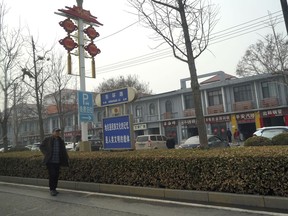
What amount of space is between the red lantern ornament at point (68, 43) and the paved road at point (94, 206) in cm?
674

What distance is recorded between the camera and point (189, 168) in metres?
7.57

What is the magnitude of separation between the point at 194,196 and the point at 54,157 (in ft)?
13.6

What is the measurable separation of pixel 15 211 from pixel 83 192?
234 centimetres

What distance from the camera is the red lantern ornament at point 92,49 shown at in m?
14.7

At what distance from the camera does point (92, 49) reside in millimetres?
14805

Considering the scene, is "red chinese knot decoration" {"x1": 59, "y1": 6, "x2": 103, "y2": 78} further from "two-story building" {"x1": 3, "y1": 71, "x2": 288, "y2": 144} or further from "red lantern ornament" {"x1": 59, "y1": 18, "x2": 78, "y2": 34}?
"two-story building" {"x1": 3, "y1": 71, "x2": 288, "y2": 144}

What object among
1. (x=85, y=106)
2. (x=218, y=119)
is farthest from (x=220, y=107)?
(x=85, y=106)

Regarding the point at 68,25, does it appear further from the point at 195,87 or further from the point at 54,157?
the point at 54,157

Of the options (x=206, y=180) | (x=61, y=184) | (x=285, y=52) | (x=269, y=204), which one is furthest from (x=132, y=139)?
(x=285, y=52)

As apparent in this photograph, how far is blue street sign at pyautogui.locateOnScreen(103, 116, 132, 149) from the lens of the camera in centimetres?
1154

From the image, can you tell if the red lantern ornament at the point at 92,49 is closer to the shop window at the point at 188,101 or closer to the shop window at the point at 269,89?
the shop window at the point at 269,89

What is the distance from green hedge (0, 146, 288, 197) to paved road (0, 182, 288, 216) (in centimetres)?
59

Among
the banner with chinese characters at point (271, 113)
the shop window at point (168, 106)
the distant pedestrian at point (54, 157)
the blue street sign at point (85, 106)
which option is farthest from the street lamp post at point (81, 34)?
the shop window at point (168, 106)

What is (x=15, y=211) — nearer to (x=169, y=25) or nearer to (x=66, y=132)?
(x=169, y=25)
